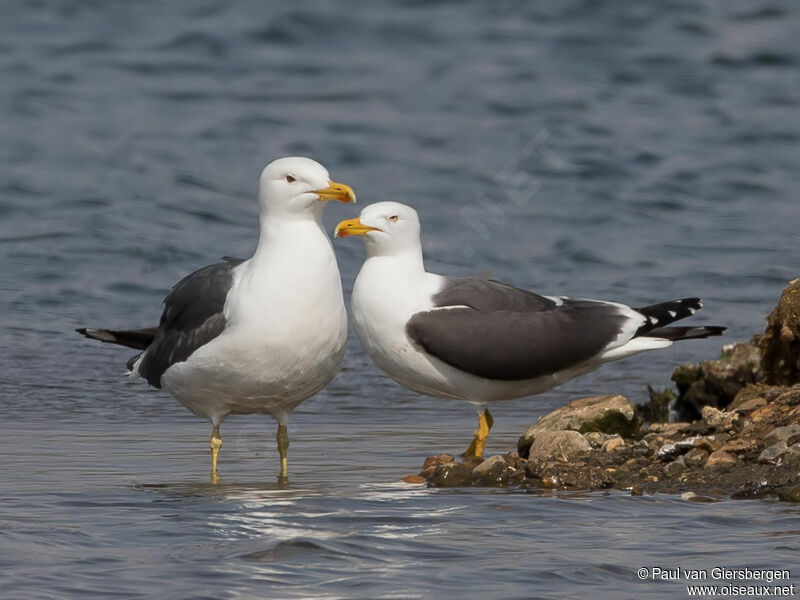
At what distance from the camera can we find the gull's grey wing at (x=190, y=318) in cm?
702

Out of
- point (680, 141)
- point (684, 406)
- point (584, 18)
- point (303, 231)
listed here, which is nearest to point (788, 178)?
point (680, 141)

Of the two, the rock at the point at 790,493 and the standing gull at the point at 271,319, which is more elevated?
the standing gull at the point at 271,319

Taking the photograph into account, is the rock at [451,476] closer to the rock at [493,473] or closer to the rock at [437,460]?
the rock at [493,473]

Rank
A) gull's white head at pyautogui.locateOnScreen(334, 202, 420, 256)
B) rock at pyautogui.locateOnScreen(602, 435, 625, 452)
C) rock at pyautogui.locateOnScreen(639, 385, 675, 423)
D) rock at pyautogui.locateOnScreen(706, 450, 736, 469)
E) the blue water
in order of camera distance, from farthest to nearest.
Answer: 1. rock at pyautogui.locateOnScreen(639, 385, 675, 423)
2. gull's white head at pyautogui.locateOnScreen(334, 202, 420, 256)
3. rock at pyautogui.locateOnScreen(602, 435, 625, 452)
4. rock at pyautogui.locateOnScreen(706, 450, 736, 469)
5. the blue water

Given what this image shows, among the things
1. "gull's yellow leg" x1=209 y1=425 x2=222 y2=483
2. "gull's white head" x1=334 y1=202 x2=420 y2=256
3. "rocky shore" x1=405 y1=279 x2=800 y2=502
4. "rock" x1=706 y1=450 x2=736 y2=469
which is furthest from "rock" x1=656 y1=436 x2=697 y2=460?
"gull's yellow leg" x1=209 y1=425 x2=222 y2=483

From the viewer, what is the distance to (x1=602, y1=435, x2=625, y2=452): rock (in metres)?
6.85

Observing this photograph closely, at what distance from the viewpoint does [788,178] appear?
50.4ft

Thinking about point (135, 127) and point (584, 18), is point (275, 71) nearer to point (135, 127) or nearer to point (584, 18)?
point (135, 127)

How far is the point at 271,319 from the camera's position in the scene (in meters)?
6.73

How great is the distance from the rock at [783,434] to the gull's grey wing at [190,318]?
2457 mm

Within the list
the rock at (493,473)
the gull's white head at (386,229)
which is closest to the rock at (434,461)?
the rock at (493,473)

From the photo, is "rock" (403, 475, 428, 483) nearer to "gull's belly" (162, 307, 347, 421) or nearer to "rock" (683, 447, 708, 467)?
"gull's belly" (162, 307, 347, 421)

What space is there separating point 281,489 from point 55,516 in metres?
1.12

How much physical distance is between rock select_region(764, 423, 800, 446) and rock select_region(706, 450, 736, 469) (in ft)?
0.56
